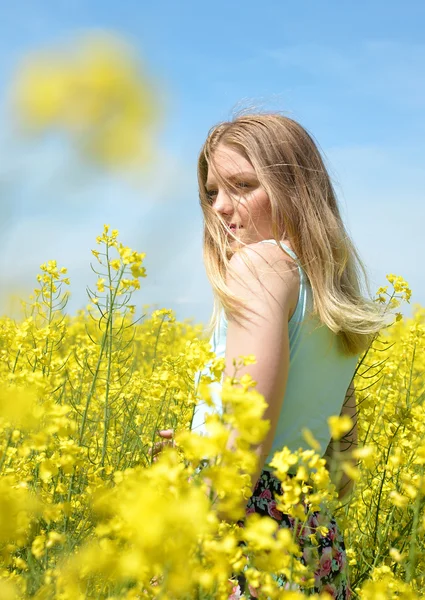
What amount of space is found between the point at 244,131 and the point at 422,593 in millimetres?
1594

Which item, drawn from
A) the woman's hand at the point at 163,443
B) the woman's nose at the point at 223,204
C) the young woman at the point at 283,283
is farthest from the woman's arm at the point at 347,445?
the woman's nose at the point at 223,204

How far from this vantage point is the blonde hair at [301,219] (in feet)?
5.88

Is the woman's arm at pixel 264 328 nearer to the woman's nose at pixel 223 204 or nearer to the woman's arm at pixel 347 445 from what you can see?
the woman's nose at pixel 223 204

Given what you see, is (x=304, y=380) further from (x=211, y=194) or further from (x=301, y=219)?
(x=211, y=194)

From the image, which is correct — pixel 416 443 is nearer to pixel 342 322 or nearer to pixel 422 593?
pixel 422 593

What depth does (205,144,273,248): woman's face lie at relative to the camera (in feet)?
6.07

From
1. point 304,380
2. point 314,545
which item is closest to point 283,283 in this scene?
point 304,380

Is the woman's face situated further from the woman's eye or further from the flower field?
the flower field

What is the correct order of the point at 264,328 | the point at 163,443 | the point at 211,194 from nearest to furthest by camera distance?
the point at 264,328 < the point at 163,443 < the point at 211,194

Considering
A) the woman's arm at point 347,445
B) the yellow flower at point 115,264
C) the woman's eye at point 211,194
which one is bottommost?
the woman's arm at point 347,445

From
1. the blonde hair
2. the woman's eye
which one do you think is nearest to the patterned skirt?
the blonde hair

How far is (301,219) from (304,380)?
1.50ft

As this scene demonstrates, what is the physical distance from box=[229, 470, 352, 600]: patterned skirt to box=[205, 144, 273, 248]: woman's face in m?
0.62

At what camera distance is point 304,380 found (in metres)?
1.73
